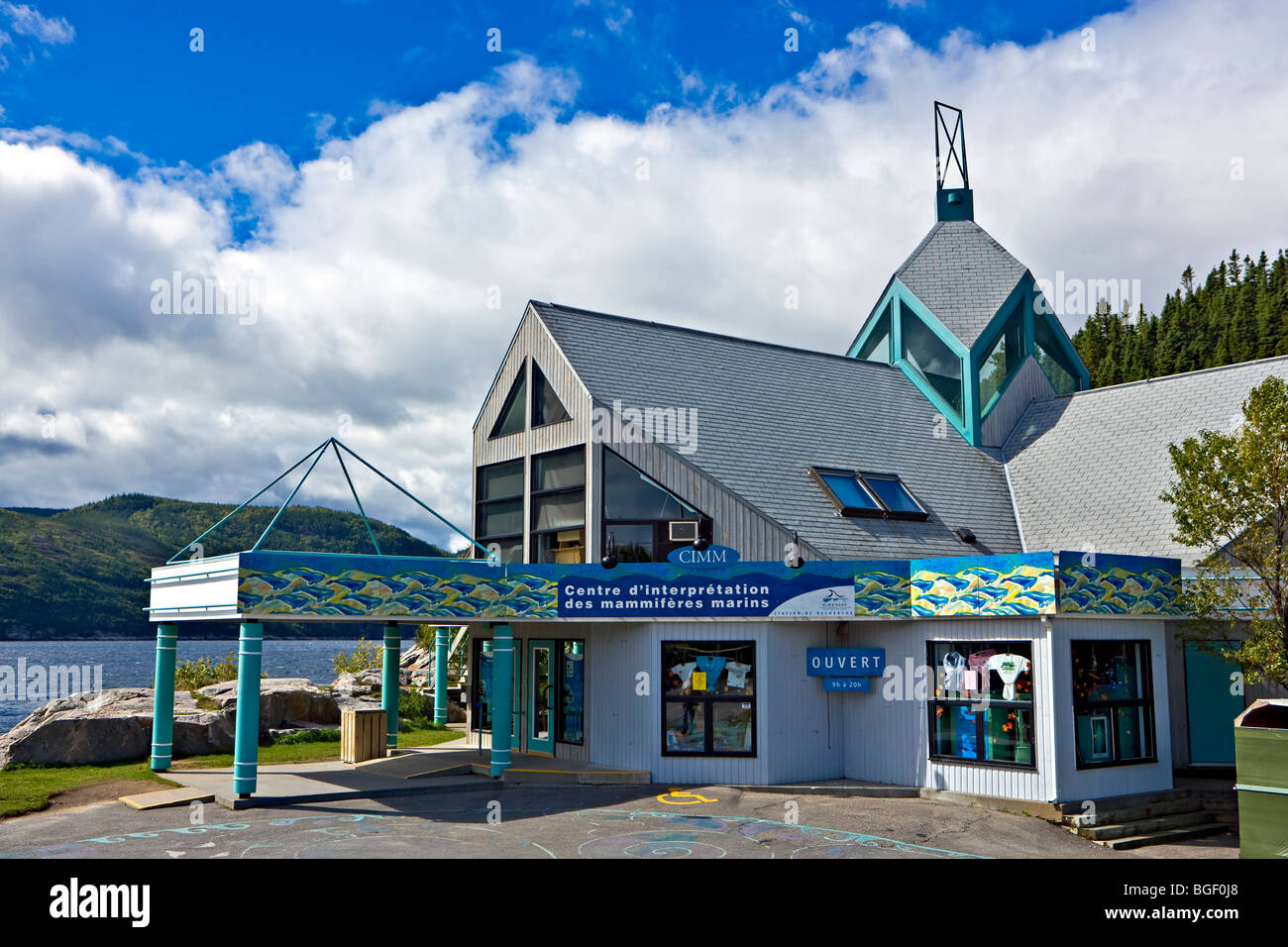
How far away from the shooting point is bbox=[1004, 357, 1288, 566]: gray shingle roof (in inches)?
943

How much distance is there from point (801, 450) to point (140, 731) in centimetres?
1740

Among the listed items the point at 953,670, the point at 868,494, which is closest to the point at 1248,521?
the point at 953,670

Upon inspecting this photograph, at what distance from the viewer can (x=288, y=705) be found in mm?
30625

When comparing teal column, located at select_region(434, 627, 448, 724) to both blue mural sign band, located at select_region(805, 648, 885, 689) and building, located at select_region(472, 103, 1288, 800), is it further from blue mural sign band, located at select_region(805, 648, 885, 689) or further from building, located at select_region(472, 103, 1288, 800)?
blue mural sign band, located at select_region(805, 648, 885, 689)

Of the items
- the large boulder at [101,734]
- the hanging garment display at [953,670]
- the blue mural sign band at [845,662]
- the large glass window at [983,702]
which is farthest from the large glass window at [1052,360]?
the large boulder at [101,734]

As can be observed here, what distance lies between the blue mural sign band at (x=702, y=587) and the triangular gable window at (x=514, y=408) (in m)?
6.13

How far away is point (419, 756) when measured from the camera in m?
23.8

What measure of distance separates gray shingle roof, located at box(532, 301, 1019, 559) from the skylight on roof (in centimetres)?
25

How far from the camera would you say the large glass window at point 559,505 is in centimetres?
2408

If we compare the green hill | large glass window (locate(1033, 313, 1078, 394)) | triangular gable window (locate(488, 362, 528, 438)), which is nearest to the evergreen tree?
large glass window (locate(1033, 313, 1078, 394))
